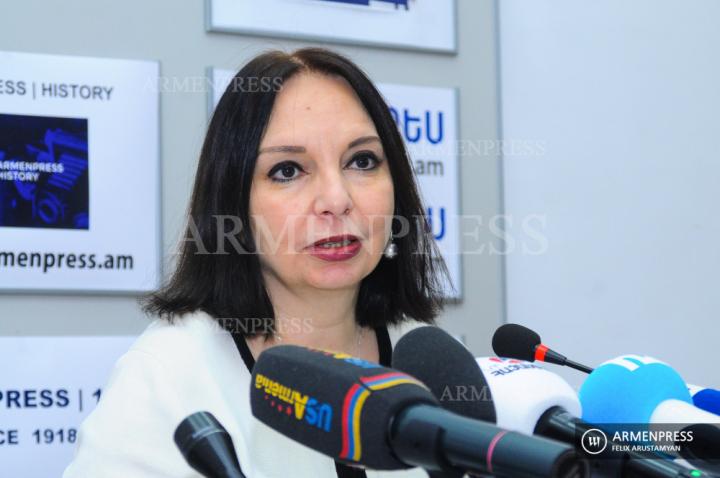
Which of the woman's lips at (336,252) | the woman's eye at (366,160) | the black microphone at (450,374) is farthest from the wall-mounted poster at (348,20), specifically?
the black microphone at (450,374)

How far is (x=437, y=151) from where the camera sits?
2598 mm

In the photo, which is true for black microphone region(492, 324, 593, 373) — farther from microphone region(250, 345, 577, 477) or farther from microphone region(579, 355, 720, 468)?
microphone region(250, 345, 577, 477)

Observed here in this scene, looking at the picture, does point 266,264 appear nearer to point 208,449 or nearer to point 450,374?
point 450,374

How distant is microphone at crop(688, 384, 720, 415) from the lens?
113cm

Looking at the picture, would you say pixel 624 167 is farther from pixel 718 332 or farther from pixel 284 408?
pixel 284 408

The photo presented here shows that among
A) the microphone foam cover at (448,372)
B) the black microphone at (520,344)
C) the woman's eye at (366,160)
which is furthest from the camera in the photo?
the woman's eye at (366,160)

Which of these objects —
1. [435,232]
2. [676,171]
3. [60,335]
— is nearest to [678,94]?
[676,171]

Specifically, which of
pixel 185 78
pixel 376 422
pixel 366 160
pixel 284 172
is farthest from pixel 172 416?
pixel 185 78

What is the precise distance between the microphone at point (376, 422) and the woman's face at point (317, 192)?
578 mm

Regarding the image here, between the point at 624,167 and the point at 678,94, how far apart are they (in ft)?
1.11

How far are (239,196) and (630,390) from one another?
69 cm

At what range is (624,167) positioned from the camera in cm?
284

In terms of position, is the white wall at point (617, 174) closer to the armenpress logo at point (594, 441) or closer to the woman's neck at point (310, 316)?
the woman's neck at point (310, 316)

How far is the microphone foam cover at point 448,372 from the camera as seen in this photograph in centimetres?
82
